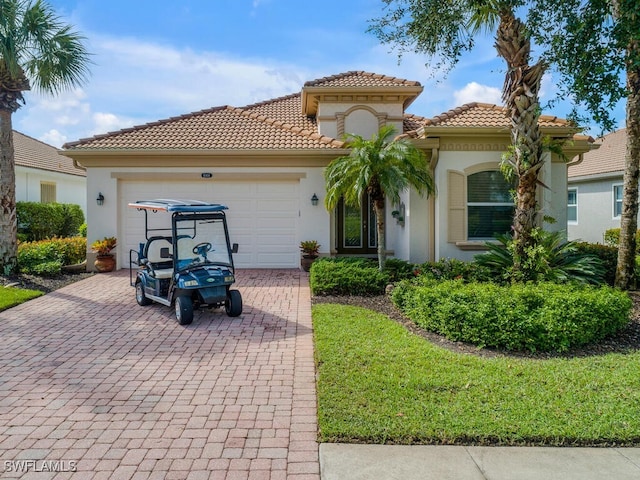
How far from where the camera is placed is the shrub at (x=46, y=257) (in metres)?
12.5

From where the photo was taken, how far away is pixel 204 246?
8500 mm

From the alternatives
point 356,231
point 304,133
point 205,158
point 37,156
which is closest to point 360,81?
point 304,133

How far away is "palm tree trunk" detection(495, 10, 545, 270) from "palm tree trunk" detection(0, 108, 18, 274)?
11.6m

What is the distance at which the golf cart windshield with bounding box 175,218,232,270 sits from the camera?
8328 millimetres

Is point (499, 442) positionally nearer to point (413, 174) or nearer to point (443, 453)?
point (443, 453)

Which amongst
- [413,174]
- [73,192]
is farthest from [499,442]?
[73,192]

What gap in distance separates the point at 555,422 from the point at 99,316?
7.43m

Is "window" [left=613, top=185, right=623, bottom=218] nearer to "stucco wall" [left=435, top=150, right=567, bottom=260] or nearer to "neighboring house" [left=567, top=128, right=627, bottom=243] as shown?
"neighboring house" [left=567, top=128, right=627, bottom=243]

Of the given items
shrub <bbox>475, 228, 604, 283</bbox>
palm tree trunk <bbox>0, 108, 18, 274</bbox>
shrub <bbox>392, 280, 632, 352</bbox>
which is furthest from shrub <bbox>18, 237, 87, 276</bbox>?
shrub <bbox>475, 228, 604, 283</bbox>

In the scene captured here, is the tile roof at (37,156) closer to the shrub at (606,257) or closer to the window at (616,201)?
the shrub at (606,257)

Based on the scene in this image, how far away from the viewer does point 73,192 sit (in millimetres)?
24859

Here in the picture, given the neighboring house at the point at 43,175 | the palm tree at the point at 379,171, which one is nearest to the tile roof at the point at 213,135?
the palm tree at the point at 379,171

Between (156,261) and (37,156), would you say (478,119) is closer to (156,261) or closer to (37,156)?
(156,261)

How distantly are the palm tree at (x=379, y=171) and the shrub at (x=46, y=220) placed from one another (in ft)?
43.9
